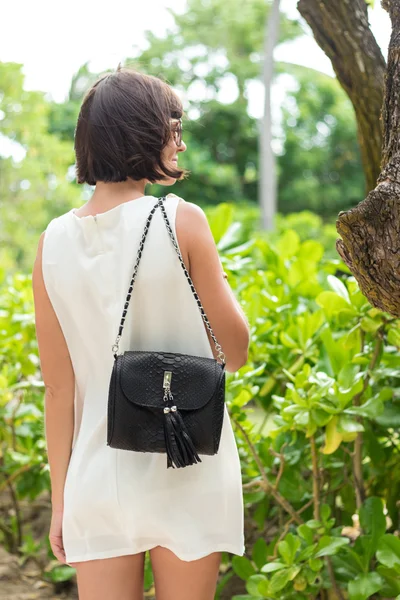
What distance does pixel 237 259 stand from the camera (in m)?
3.20

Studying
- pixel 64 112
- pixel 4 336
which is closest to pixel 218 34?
pixel 64 112

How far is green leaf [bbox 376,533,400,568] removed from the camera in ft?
6.86

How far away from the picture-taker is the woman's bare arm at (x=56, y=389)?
1.77 m

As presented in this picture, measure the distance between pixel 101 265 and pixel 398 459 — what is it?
1.34 meters

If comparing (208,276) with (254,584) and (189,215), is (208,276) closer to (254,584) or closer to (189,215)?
(189,215)

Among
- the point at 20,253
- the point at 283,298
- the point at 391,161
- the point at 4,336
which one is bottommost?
the point at 20,253

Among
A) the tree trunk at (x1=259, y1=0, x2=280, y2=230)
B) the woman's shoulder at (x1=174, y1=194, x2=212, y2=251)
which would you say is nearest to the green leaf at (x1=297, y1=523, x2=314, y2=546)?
the woman's shoulder at (x1=174, y1=194, x2=212, y2=251)

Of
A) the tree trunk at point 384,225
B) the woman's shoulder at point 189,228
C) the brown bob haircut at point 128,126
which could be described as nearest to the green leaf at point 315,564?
the tree trunk at point 384,225

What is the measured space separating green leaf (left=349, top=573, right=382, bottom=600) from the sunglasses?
1.28 metres

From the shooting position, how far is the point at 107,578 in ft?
5.51

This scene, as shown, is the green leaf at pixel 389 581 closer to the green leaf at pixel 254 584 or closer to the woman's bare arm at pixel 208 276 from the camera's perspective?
the green leaf at pixel 254 584

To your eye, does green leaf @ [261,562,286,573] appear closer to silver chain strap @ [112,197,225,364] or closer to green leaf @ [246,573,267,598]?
green leaf @ [246,573,267,598]

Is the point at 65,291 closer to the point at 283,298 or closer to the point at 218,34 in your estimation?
the point at 283,298

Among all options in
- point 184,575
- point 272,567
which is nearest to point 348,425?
point 272,567
